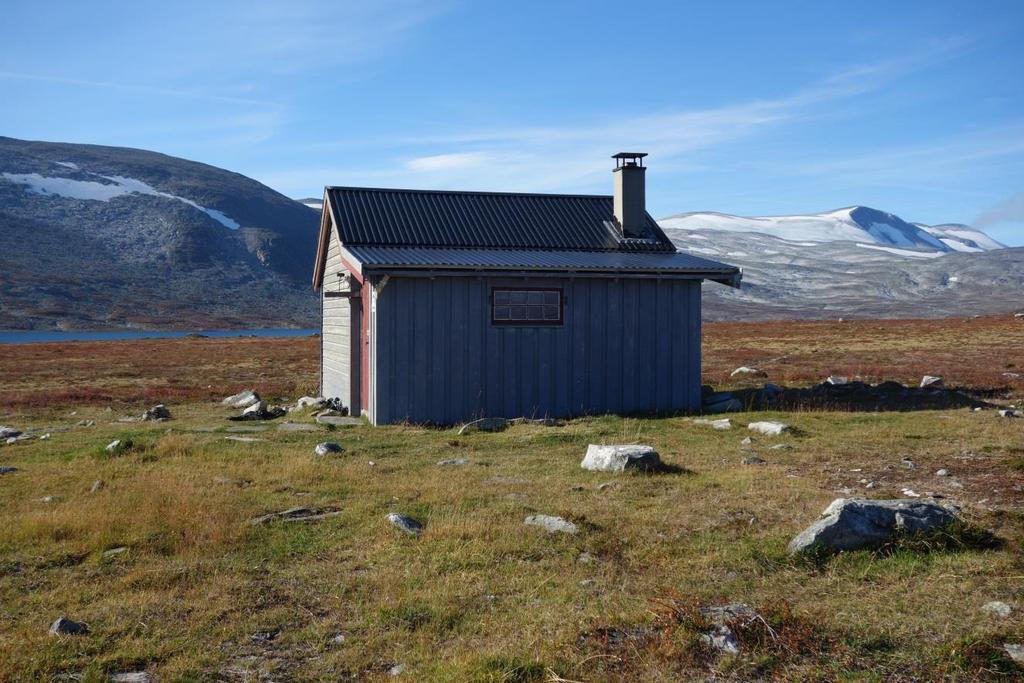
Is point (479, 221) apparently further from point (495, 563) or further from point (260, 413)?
point (495, 563)

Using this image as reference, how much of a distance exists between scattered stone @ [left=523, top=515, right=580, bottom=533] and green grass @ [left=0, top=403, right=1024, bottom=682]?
18 cm

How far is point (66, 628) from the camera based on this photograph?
627 cm

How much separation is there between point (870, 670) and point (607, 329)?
45.3 feet

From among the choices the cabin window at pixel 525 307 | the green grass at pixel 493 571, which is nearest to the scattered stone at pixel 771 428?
the green grass at pixel 493 571

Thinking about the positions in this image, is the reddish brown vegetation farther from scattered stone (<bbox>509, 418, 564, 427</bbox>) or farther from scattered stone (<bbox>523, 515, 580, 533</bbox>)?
scattered stone (<bbox>523, 515, 580, 533</bbox>)

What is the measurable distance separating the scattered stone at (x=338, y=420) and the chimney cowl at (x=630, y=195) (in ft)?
26.1

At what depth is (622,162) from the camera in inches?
867

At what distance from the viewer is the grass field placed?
19.2 feet

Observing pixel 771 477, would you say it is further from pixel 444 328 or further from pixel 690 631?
pixel 444 328

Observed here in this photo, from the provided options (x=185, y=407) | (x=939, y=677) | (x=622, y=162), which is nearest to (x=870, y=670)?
(x=939, y=677)

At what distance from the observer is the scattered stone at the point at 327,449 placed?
13498 millimetres

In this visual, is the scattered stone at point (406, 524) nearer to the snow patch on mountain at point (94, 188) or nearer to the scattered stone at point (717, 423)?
the scattered stone at point (717, 423)

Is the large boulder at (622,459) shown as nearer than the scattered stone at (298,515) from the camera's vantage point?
No

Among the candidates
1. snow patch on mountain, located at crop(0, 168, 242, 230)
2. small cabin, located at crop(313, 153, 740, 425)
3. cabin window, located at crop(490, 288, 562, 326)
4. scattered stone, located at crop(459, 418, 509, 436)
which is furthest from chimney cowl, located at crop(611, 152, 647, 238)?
snow patch on mountain, located at crop(0, 168, 242, 230)
